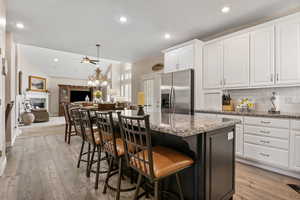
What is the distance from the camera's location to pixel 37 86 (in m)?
9.37

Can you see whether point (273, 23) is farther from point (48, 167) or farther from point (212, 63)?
point (48, 167)

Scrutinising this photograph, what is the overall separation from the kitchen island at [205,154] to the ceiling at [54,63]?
8.49 meters

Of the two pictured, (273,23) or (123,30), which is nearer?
(273,23)

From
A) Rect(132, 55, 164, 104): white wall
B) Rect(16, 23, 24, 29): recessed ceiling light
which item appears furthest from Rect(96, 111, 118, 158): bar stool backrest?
Rect(132, 55, 164, 104): white wall

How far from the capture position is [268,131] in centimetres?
239

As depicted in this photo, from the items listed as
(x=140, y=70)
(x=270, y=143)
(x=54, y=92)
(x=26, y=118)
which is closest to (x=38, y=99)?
(x=54, y=92)

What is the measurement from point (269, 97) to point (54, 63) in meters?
10.6

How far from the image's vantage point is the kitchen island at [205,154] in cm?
126

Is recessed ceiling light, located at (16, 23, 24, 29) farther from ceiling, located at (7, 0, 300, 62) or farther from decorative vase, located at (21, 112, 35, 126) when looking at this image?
decorative vase, located at (21, 112, 35, 126)

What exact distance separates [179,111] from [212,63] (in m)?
1.37

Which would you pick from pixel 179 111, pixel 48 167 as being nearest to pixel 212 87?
pixel 179 111

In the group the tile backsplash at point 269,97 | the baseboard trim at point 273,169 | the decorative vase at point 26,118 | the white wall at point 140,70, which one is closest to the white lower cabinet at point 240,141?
the baseboard trim at point 273,169

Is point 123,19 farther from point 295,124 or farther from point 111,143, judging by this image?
point 295,124

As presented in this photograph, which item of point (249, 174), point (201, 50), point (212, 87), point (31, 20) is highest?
point (31, 20)
